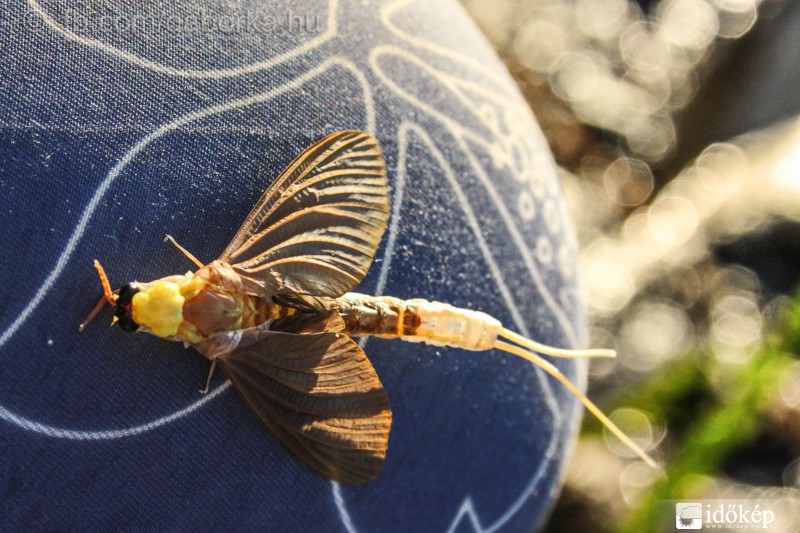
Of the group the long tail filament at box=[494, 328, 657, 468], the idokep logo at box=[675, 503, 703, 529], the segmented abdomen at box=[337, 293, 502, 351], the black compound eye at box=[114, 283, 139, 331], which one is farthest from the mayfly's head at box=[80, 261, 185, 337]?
the idokep logo at box=[675, 503, 703, 529]

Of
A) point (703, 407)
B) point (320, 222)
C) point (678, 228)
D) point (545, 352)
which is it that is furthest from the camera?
point (678, 228)

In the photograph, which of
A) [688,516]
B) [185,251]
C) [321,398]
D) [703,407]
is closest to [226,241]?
[185,251]

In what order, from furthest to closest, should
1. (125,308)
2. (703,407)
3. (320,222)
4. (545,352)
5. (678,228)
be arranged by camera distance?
1. (678,228)
2. (703,407)
3. (545,352)
4. (320,222)
5. (125,308)

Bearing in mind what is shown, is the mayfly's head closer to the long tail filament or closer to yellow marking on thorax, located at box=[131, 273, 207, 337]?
yellow marking on thorax, located at box=[131, 273, 207, 337]

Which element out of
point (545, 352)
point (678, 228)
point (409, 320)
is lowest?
point (678, 228)

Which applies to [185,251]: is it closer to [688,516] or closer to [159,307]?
[159,307]

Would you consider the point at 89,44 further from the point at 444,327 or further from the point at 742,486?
the point at 742,486

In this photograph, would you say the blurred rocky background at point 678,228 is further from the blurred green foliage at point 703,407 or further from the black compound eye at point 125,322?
the black compound eye at point 125,322
